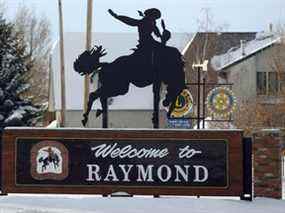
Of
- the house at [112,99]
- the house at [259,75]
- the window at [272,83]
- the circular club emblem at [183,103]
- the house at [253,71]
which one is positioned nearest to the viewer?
the circular club emblem at [183,103]

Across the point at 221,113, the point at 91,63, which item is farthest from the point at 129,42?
the point at 91,63

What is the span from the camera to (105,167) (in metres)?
14.1

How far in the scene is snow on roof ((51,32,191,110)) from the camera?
4212 cm

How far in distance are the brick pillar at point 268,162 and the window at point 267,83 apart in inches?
1068

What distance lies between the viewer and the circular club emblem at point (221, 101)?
2100 centimetres

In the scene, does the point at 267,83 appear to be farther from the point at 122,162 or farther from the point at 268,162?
the point at 122,162

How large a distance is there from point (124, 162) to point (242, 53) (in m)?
33.2

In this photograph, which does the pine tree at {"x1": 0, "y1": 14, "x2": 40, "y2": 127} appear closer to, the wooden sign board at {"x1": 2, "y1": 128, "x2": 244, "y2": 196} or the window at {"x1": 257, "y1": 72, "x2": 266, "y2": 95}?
the wooden sign board at {"x1": 2, "y1": 128, "x2": 244, "y2": 196}

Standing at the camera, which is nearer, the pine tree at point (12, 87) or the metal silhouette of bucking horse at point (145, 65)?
the metal silhouette of bucking horse at point (145, 65)

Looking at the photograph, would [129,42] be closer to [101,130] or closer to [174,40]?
[174,40]

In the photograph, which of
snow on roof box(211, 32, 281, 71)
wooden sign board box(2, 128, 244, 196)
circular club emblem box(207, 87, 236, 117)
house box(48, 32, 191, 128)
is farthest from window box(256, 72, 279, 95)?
wooden sign board box(2, 128, 244, 196)

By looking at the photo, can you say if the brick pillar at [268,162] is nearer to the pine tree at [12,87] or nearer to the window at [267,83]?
the pine tree at [12,87]

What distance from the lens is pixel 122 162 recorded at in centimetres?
1413

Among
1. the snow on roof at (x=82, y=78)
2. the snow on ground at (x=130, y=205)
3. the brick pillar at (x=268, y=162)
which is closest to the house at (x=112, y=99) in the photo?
the snow on roof at (x=82, y=78)
